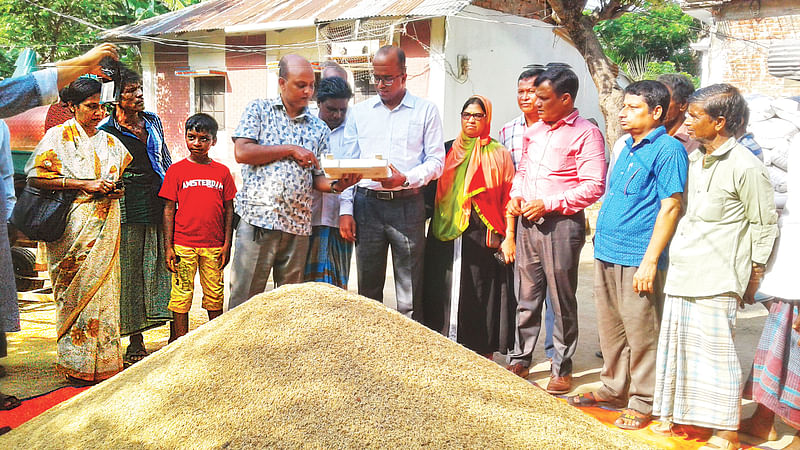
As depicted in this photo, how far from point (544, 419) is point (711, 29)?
16.9 feet

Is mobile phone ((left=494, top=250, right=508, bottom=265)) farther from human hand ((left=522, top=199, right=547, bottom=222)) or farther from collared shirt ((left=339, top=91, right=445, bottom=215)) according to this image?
collared shirt ((left=339, top=91, right=445, bottom=215))

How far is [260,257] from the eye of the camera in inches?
127

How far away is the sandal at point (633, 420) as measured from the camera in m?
2.92

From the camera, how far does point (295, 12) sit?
999 centimetres

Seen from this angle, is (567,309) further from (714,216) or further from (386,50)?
(386,50)

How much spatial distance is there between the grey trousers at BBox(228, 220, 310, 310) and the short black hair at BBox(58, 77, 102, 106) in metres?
0.97

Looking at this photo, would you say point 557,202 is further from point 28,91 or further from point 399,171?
point 28,91

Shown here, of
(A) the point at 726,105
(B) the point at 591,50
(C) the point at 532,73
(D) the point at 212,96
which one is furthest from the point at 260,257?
(D) the point at 212,96

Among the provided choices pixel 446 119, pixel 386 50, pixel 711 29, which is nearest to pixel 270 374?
pixel 386 50

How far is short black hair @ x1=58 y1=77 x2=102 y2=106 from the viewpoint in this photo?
320 cm

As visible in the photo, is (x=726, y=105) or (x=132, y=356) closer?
(x=726, y=105)

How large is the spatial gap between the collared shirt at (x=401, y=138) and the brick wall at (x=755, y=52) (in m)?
2.78

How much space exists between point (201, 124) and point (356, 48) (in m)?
5.49

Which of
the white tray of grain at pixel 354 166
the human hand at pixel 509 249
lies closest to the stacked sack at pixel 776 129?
the human hand at pixel 509 249
